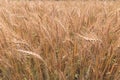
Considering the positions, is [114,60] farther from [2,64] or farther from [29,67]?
[2,64]

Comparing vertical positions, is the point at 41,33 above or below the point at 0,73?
above

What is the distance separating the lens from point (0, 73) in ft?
3.65

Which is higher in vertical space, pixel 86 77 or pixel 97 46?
pixel 97 46

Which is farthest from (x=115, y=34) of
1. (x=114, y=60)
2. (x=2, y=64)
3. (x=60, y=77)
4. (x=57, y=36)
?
(x=2, y=64)

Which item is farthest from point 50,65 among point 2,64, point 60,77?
point 2,64

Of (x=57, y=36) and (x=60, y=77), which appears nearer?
(x=60, y=77)

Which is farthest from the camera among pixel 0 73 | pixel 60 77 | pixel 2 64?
pixel 0 73

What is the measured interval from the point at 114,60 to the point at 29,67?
35 cm

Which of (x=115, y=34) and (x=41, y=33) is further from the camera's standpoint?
(x=115, y=34)

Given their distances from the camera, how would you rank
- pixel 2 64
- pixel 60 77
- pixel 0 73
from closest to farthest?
pixel 60 77 < pixel 2 64 < pixel 0 73

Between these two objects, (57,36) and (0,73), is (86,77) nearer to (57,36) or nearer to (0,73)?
(57,36)

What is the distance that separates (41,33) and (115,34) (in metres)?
0.37

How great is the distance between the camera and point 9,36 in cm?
104

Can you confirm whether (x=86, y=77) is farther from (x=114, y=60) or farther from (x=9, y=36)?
(x=9, y=36)
